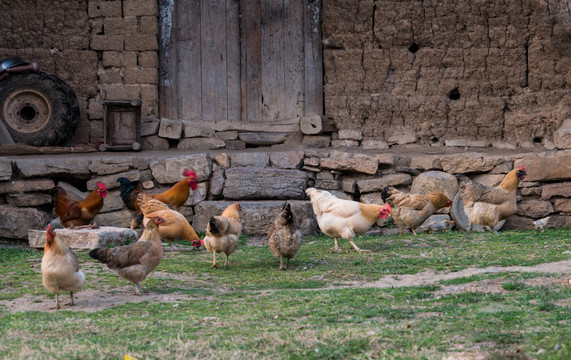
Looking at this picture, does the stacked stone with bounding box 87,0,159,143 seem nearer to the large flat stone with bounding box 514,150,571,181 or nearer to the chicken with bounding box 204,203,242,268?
the chicken with bounding box 204,203,242,268

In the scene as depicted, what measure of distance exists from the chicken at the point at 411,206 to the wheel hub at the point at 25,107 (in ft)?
22.0

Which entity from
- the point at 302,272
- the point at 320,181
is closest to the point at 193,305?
the point at 302,272

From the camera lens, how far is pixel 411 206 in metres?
10.9

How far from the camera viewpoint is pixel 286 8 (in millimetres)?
13812

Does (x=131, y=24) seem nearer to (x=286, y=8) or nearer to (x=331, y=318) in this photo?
(x=286, y=8)

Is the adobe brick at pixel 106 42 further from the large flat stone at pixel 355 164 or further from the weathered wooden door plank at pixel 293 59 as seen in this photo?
the large flat stone at pixel 355 164

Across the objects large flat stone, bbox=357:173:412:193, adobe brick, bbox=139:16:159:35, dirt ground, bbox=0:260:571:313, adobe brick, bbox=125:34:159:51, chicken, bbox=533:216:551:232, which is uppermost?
adobe brick, bbox=139:16:159:35

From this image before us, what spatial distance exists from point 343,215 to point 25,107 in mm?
7119

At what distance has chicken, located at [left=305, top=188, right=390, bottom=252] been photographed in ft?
30.6

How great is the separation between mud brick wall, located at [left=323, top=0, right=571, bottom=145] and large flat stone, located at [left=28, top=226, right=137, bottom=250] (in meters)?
5.48

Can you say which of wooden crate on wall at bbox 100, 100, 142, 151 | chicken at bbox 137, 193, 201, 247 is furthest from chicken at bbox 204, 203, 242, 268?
wooden crate on wall at bbox 100, 100, 142, 151

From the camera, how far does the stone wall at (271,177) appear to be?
11.8m

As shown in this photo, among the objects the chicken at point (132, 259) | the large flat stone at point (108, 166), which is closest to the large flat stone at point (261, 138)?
the large flat stone at point (108, 166)

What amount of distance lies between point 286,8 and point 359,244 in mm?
6001
